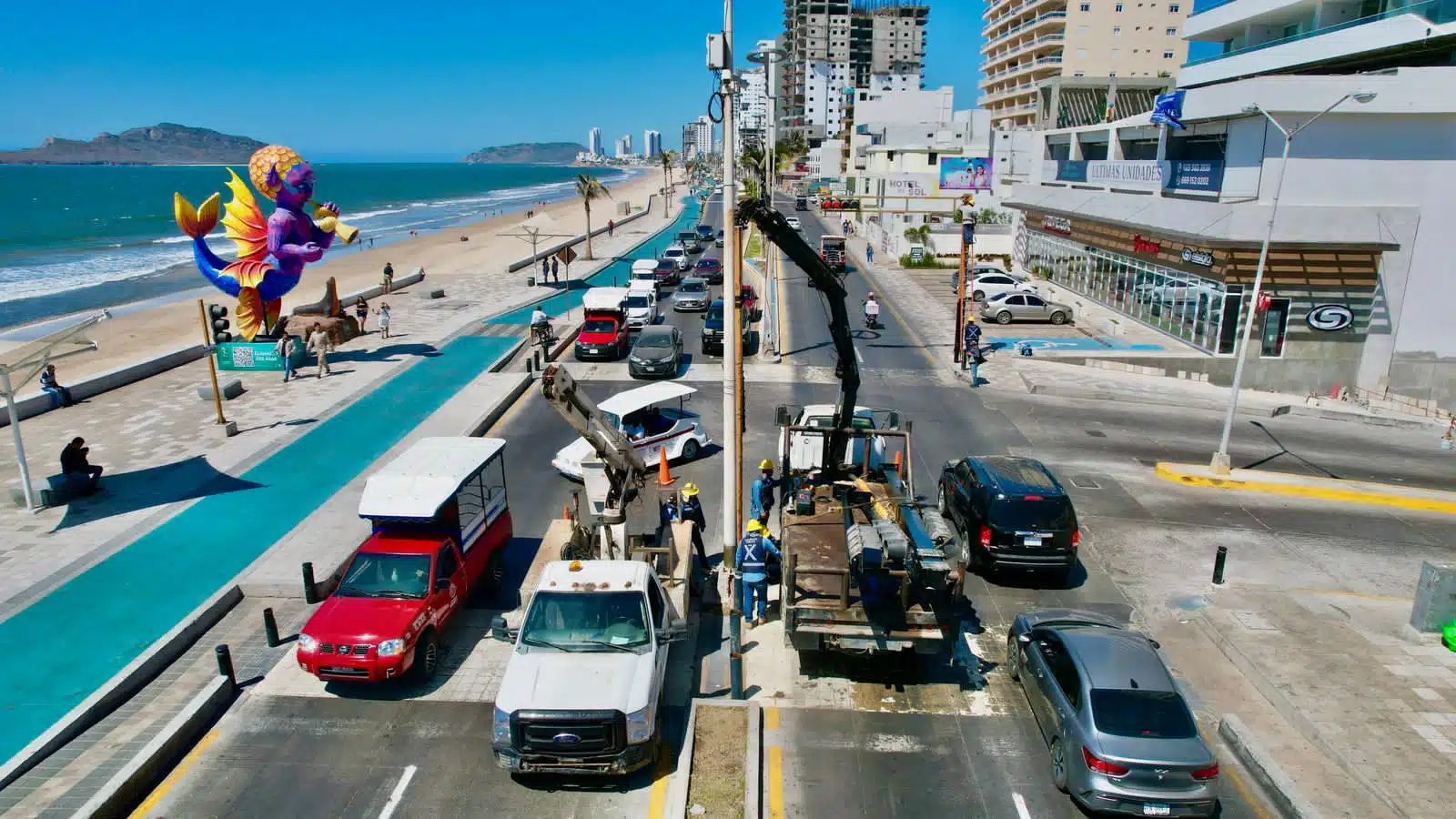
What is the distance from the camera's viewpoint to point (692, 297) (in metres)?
41.8

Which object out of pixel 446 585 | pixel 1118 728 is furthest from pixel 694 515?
pixel 1118 728

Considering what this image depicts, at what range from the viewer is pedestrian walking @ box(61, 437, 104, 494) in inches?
715

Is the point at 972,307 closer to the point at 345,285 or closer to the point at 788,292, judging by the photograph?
the point at 788,292

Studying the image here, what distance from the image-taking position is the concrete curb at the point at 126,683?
10.1 m

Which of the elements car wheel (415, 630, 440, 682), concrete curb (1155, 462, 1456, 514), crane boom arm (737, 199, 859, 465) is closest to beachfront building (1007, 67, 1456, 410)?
concrete curb (1155, 462, 1456, 514)

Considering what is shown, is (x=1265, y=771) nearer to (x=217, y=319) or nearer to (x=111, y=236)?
(x=217, y=319)

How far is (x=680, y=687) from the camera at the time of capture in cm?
1190

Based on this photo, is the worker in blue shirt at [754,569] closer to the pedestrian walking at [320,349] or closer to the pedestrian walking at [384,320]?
the pedestrian walking at [320,349]

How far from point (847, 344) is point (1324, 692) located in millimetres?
8368

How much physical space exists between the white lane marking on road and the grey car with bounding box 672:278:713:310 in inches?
1292

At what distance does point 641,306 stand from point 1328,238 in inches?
985

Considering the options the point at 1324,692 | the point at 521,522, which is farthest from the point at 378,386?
the point at 1324,692

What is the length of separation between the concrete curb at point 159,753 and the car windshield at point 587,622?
4082mm

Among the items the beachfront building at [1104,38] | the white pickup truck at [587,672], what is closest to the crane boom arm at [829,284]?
the white pickup truck at [587,672]
